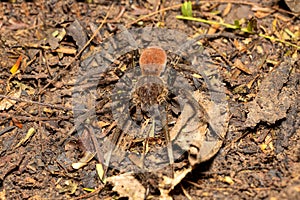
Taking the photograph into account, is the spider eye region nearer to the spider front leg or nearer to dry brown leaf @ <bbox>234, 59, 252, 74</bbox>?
the spider front leg

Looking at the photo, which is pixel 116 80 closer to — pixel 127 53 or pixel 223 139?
pixel 127 53

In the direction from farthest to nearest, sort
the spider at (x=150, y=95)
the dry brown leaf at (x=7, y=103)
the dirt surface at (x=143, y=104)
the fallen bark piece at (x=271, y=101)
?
the dry brown leaf at (x=7, y=103), the spider at (x=150, y=95), the fallen bark piece at (x=271, y=101), the dirt surface at (x=143, y=104)

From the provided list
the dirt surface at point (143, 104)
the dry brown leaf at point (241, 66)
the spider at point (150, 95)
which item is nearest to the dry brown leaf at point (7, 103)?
the dirt surface at point (143, 104)

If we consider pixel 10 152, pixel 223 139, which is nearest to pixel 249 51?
pixel 223 139

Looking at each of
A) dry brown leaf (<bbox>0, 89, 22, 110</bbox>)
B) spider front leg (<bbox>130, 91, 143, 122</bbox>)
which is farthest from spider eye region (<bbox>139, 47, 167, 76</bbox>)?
dry brown leaf (<bbox>0, 89, 22, 110</bbox>)

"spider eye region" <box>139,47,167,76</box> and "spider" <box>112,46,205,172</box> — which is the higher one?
"spider eye region" <box>139,47,167,76</box>

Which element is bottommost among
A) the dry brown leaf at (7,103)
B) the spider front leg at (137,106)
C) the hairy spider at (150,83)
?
the dry brown leaf at (7,103)

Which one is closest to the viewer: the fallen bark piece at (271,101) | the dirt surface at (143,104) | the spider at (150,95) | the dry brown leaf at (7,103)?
the dirt surface at (143,104)

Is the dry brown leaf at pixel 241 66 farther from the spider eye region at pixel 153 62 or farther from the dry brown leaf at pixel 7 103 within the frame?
the dry brown leaf at pixel 7 103

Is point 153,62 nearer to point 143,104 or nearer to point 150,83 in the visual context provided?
point 150,83
